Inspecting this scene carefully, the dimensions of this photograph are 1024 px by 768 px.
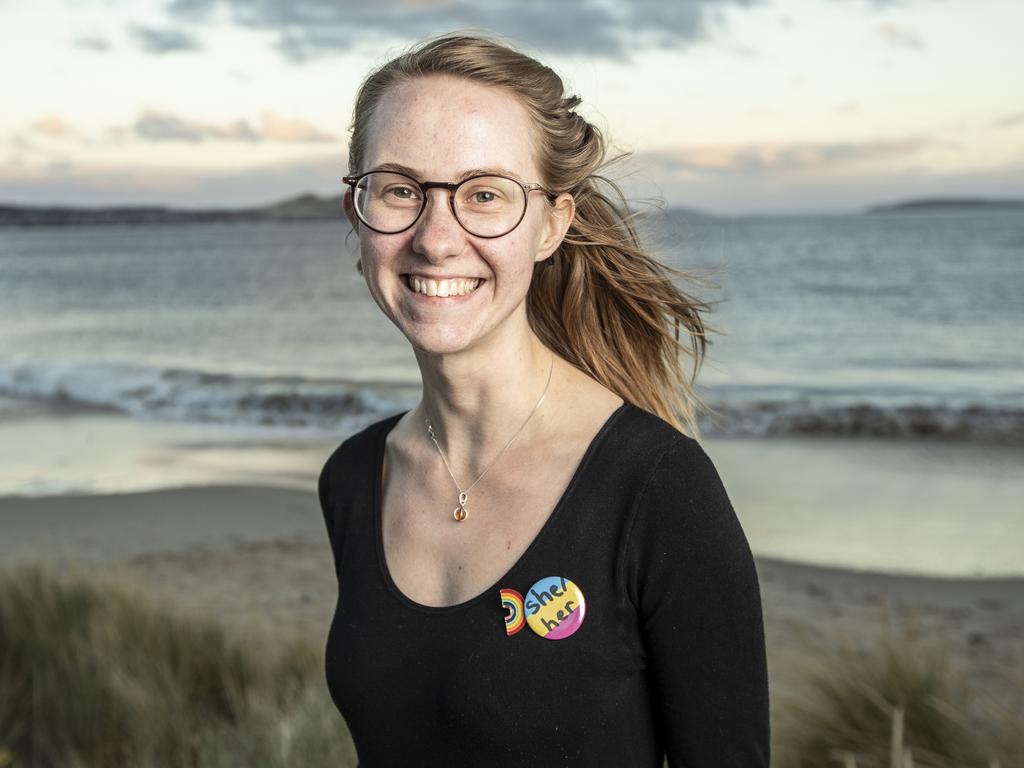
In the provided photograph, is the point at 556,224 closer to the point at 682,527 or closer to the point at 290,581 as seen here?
the point at 682,527

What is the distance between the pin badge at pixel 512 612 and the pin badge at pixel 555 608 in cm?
2

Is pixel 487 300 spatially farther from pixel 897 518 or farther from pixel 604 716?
pixel 897 518

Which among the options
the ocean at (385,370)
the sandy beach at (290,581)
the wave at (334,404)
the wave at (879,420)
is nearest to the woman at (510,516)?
the ocean at (385,370)

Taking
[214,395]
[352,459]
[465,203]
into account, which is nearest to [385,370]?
[214,395]

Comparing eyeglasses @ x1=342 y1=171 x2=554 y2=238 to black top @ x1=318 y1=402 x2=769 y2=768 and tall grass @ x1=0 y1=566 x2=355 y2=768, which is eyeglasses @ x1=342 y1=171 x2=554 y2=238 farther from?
tall grass @ x1=0 y1=566 x2=355 y2=768

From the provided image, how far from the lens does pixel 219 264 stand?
57219 mm

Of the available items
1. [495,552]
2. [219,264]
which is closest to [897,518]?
[495,552]

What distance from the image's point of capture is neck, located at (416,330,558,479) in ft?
7.30

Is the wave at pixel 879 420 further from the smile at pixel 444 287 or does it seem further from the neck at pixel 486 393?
the smile at pixel 444 287

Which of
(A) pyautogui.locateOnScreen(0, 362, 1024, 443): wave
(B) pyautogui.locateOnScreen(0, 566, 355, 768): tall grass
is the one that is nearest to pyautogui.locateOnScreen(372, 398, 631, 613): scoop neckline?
(B) pyautogui.locateOnScreen(0, 566, 355, 768): tall grass

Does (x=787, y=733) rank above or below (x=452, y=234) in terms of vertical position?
below

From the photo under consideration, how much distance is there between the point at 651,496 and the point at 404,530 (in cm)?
61

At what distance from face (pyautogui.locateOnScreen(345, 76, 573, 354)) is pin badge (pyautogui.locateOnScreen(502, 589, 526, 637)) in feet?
1.56

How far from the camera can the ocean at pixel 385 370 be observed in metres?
11.4
